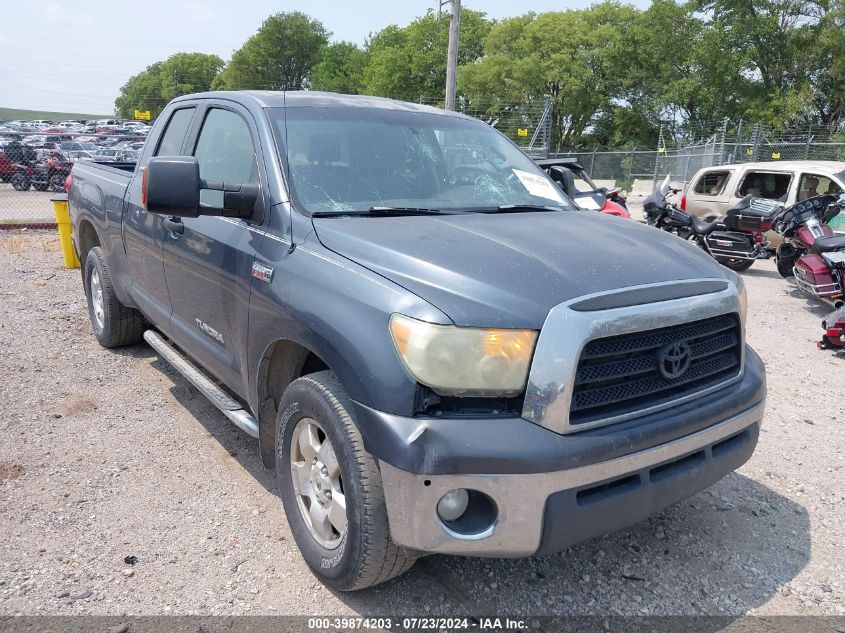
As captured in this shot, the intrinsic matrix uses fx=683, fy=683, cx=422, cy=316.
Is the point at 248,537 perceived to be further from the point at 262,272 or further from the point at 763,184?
the point at 763,184

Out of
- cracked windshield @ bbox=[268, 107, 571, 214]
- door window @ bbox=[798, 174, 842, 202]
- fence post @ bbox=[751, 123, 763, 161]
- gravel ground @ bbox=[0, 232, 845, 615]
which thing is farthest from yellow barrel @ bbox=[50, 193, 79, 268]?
fence post @ bbox=[751, 123, 763, 161]

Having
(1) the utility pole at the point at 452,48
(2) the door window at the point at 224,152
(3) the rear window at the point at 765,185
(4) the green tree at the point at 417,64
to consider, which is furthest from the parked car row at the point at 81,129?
(2) the door window at the point at 224,152

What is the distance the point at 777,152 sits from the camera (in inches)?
944

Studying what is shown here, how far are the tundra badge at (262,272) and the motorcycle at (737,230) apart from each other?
849cm

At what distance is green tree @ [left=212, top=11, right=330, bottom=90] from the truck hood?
278 feet

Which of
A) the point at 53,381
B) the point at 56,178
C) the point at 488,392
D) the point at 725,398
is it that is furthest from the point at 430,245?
the point at 56,178

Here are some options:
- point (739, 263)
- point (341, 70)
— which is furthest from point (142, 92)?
point (739, 263)

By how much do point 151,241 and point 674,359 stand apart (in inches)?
123

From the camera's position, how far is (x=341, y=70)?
76000mm

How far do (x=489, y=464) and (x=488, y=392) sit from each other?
0.75 feet

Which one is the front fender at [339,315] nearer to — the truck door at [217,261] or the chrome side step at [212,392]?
the truck door at [217,261]

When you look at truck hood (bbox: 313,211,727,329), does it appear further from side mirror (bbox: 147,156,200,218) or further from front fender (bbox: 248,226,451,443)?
side mirror (bbox: 147,156,200,218)

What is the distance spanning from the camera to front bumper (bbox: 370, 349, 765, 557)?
6.97 feet

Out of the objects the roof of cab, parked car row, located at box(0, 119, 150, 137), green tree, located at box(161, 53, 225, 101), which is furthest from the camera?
green tree, located at box(161, 53, 225, 101)
